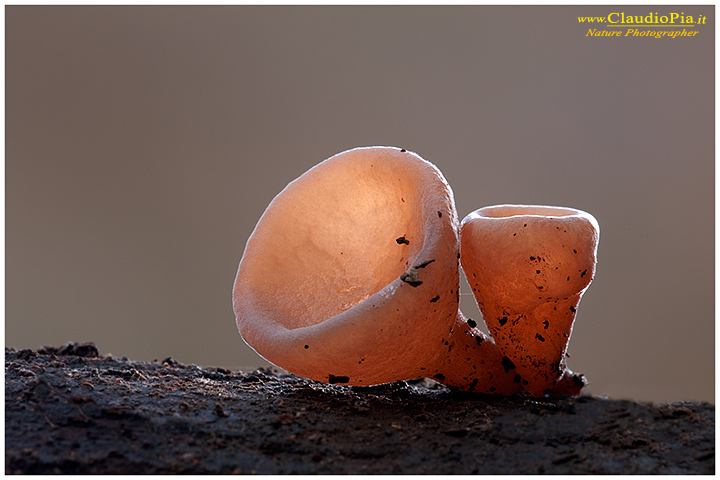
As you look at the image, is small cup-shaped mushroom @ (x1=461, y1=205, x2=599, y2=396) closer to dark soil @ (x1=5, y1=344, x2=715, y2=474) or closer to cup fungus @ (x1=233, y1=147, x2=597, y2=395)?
cup fungus @ (x1=233, y1=147, x2=597, y2=395)

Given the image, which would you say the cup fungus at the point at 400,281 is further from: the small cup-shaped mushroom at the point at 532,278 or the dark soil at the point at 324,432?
the dark soil at the point at 324,432

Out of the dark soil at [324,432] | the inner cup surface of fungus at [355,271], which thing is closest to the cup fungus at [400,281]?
the inner cup surface of fungus at [355,271]

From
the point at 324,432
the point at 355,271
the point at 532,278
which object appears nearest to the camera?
the point at 324,432

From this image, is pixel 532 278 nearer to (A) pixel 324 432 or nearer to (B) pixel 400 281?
(B) pixel 400 281

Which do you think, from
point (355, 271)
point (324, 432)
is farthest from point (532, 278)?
point (324, 432)

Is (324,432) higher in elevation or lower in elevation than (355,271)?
lower

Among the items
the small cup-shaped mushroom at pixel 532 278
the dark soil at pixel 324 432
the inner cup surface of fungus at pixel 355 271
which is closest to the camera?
the dark soil at pixel 324 432

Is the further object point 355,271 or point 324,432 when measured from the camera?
point 355,271
